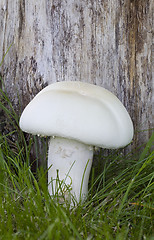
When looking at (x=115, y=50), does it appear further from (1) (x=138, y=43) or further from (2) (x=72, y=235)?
(2) (x=72, y=235)

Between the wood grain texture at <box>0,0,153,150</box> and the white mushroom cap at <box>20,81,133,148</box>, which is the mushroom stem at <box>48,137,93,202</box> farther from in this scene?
the wood grain texture at <box>0,0,153,150</box>

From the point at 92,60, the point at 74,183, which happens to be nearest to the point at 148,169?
the point at 74,183

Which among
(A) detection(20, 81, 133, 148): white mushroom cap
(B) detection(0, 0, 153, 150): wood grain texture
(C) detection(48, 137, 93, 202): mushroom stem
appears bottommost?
(C) detection(48, 137, 93, 202): mushroom stem

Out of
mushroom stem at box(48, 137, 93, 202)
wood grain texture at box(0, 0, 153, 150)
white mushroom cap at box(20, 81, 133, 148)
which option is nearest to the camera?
white mushroom cap at box(20, 81, 133, 148)

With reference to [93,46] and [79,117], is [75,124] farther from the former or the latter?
[93,46]

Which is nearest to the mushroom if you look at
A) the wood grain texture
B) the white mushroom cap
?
the white mushroom cap

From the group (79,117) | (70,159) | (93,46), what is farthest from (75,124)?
(93,46)

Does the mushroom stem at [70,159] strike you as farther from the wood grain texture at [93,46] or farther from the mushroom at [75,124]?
the wood grain texture at [93,46]
